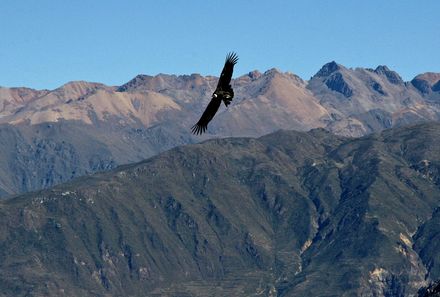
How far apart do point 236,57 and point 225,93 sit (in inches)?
117

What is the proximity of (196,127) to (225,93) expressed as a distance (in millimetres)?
2872

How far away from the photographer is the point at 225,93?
65.4 metres

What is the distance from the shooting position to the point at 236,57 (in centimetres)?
6731

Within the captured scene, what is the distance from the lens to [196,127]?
66.8 meters

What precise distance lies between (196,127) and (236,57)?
4650mm
